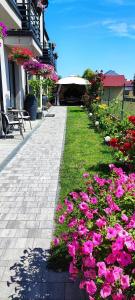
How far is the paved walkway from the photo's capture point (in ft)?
8.67

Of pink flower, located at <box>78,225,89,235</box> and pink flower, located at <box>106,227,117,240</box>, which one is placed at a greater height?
pink flower, located at <box>106,227,117,240</box>

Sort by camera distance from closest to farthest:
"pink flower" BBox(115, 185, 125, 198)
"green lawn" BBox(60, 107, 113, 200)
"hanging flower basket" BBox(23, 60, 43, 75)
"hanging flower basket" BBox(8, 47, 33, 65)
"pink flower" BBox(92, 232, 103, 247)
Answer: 1. "pink flower" BBox(92, 232, 103, 247)
2. "pink flower" BBox(115, 185, 125, 198)
3. "green lawn" BBox(60, 107, 113, 200)
4. "hanging flower basket" BBox(8, 47, 33, 65)
5. "hanging flower basket" BBox(23, 60, 43, 75)

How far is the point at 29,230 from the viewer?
366 centimetres

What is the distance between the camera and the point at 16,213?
4.13 m

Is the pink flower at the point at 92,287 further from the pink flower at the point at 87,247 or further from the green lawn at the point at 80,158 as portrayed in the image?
the green lawn at the point at 80,158

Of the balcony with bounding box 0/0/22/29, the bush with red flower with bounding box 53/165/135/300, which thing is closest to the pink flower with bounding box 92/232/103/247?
the bush with red flower with bounding box 53/165/135/300

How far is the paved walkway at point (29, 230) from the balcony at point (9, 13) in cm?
359

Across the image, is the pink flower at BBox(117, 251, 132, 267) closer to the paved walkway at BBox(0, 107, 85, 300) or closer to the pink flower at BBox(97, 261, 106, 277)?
the pink flower at BBox(97, 261, 106, 277)

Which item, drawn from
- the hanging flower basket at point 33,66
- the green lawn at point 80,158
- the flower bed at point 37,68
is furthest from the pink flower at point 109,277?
the hanging flower basket at point 33,66

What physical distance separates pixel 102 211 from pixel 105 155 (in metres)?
5.11

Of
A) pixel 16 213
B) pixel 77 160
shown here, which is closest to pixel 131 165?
pixel 77 160

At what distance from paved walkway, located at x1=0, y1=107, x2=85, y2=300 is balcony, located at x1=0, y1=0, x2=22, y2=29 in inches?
141

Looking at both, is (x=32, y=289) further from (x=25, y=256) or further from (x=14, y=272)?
Result: (x=25, y=256)

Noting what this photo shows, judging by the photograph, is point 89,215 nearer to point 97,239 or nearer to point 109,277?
point 97,239
